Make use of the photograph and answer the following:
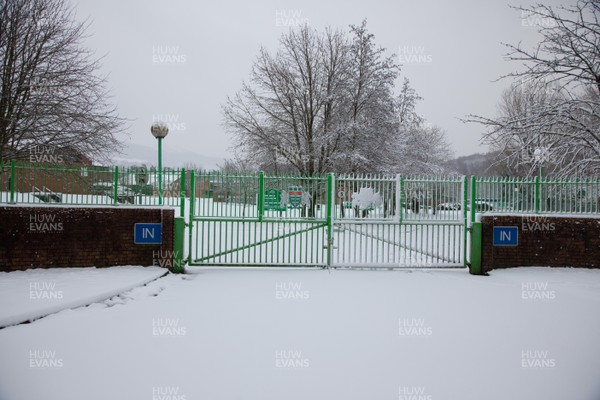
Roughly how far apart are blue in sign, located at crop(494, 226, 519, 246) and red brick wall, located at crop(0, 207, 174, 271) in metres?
8.70

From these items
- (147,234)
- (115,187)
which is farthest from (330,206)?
(115,187)

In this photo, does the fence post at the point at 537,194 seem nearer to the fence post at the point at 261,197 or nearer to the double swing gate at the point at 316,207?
the double swing gate at the point at 316,207

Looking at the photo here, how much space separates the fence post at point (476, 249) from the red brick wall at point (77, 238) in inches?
315

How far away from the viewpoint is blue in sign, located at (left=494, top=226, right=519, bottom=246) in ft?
31.6

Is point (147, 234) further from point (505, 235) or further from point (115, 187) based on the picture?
point (505, 235)


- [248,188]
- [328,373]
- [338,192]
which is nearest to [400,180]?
[338,192]

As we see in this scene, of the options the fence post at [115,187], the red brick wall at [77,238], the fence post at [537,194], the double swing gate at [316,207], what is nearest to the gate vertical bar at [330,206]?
the double swing gate at [316,207]

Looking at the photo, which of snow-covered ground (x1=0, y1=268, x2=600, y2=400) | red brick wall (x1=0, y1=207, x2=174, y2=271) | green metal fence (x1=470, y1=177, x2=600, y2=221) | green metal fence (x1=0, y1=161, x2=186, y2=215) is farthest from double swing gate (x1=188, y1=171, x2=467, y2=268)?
snow-covered ground (x1=0, y1=268, x2=600, y2=400)

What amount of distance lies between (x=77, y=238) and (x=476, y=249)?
1025 cm

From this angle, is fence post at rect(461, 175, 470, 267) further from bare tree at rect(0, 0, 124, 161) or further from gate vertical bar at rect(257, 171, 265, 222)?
bare tree at rect(0, 0, 124, 161)

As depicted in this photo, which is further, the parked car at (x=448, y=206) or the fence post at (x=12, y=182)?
the parked car at (x=448, y=206)

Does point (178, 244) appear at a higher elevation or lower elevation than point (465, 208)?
lower

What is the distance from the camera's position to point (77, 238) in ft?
28.3

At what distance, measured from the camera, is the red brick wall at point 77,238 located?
830 centimetres
